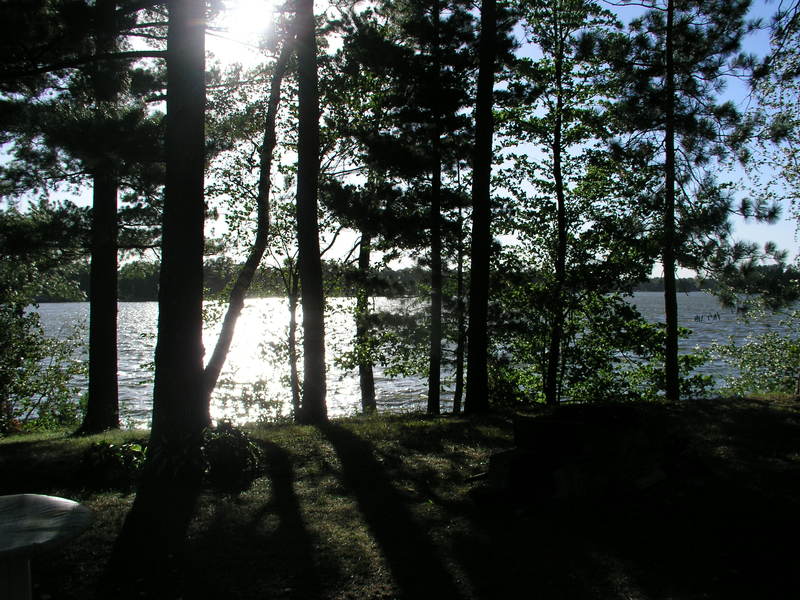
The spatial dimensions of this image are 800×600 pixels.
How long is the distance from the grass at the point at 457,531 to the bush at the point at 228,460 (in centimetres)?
22

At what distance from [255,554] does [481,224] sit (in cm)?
776

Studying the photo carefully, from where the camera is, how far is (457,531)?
5031 mm

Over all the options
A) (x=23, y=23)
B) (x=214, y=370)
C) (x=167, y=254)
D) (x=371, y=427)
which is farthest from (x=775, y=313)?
(x=23, y=23)

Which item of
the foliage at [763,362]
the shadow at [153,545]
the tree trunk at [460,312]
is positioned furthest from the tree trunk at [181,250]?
the foliage at [763,362]

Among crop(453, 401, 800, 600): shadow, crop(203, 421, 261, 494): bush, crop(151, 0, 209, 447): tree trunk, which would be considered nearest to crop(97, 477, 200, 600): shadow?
crop(203, 421, 261, 494): bush

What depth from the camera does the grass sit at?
13.4 feet

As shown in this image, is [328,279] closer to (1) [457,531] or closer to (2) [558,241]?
(2) [558,241]

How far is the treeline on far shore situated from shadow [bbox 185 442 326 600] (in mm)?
9661

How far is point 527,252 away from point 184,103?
1396 centimetres

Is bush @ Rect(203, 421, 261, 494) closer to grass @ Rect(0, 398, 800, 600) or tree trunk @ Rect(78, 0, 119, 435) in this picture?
grass @ Rect(0, 398, 800, 600)

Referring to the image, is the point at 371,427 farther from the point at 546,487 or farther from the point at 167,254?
the point at 167,254

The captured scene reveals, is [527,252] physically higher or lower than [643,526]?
higher

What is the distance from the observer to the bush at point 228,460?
613cm

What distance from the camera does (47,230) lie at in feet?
35.4
